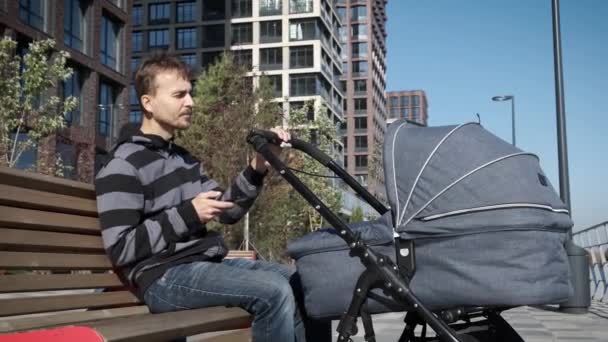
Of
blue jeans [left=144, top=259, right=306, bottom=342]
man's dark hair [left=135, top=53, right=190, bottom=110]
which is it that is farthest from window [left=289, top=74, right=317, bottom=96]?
blue jeans [left=144, top=259, right=306, bottom=342]

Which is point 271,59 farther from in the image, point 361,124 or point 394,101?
point 394,101

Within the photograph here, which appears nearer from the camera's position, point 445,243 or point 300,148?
point 445,243

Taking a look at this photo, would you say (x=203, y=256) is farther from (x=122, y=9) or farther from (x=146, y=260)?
(x=122, y=9)

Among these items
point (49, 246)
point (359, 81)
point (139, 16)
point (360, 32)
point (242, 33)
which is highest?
point (360, 32)

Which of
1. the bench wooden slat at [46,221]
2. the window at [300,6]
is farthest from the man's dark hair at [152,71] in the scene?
the window at [300,6]

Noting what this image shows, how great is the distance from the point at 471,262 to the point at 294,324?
3.14 feet

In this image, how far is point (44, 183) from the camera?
11.1 feet

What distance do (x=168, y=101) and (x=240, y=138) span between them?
1939 centimetres

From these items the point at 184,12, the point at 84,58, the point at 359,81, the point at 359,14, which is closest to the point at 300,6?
the point at 184,12

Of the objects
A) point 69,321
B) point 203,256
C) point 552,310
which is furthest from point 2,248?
point 552,310

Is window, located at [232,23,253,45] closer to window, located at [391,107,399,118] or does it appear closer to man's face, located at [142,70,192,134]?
man's face, located at [142,70,192,134]

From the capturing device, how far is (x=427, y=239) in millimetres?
3406

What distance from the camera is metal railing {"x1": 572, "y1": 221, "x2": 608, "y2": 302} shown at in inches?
608

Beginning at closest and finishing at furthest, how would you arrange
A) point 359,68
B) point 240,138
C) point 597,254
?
point 597,254
point 240,138
point 359,68
